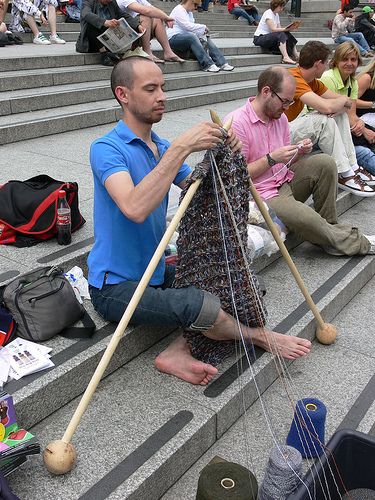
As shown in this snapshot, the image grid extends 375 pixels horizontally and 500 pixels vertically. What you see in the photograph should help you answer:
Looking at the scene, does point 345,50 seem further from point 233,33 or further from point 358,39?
point 233,33

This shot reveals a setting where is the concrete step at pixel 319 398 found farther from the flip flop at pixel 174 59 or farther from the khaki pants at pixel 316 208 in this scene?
the flip flop at pixel 174 59

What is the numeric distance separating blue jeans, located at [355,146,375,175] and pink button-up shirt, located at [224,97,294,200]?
1.60 metres

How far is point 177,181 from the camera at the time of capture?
2855mm

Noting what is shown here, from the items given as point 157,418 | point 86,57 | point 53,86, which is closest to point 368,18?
point 86,57

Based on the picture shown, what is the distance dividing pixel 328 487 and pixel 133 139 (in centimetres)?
167

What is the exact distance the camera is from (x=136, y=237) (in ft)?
8.45

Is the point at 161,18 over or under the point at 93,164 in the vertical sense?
over

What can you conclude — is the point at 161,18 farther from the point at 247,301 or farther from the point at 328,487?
the point at 328,487

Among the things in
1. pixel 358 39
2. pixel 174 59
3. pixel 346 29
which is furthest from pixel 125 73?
pixel 346 29

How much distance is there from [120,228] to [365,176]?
10.5 feet

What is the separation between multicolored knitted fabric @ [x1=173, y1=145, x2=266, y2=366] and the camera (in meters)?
2.51

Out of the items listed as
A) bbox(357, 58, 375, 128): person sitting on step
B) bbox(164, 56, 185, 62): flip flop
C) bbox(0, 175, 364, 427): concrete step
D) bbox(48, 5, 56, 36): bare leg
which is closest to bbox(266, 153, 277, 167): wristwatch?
bbox(0, 175, 364, 427): concrete step

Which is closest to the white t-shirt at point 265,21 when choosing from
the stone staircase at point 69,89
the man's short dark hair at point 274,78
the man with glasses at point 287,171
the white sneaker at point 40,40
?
the stone staircase at point 69,89

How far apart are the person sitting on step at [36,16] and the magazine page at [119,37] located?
220cm
